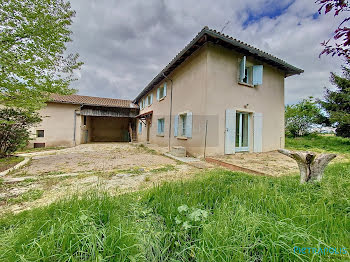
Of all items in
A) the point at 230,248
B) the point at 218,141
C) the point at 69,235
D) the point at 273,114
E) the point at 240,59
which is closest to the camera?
the point at 230,248

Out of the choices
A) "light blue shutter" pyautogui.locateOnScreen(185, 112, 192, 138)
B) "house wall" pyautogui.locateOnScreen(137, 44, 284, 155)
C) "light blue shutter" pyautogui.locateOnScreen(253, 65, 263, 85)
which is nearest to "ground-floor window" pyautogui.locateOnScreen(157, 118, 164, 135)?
"house wall" pyautogui.locateOnScreen(137, 44, 284, 155)

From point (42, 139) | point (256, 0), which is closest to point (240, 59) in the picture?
point (256, 0)

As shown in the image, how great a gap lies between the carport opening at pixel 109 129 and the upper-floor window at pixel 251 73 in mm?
15169

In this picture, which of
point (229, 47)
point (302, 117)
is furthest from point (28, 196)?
point (302, 117)

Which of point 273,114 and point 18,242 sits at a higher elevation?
point 273,114

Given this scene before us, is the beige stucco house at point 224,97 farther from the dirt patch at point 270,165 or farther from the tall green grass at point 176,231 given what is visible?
the tall green grass at point 176,231

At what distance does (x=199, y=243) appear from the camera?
3.68ft

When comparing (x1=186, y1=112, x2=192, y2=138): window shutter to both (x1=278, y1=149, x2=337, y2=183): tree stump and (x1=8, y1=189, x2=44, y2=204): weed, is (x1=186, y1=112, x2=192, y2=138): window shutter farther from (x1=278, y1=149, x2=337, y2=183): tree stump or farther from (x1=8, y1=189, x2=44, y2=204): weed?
(x1=8, y1=189, x2=44, y2=204): weed

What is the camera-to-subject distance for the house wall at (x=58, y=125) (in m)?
11.5

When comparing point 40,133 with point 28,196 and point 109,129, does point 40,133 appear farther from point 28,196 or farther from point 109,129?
point 28,196

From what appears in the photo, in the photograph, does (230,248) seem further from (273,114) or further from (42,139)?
(42,139)

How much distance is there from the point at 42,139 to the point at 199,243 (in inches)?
592

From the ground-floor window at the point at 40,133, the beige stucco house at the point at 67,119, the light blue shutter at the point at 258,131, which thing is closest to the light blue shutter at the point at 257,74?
the light blue shutter at the point at 258,131

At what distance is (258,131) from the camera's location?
7.42 m
